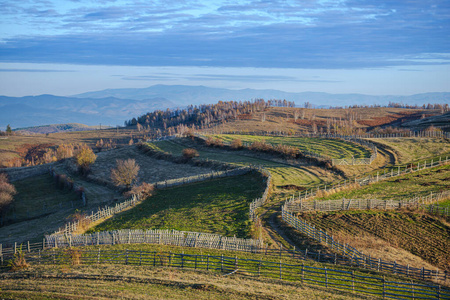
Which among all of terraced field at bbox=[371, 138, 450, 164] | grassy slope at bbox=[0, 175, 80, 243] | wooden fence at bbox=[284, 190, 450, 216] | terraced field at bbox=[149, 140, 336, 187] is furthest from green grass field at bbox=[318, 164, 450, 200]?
grassy slope at bbox=[0, 175, 80, 243]

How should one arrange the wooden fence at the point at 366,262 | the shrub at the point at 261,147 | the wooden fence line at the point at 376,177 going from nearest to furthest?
1. the wooden fence at the point at 366,262
2. the wooden fence line at the point at 376,177
3. the shrub at the point at 261,147

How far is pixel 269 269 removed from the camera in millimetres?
26297

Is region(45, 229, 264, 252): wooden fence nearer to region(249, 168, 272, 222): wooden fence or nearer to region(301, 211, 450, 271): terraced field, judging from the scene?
region(249, 168, 272, 222): wooden fence

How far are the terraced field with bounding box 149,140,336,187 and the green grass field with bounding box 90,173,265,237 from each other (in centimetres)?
533

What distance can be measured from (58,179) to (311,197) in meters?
55.3

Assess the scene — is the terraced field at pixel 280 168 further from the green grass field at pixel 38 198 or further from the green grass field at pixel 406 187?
the green grass field at pixel 38 198

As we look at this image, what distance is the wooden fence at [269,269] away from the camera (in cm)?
2327

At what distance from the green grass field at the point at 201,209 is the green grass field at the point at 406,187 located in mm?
11313

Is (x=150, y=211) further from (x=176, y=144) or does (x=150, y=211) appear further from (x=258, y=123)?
(x=258, y=123)

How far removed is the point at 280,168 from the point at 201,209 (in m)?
25.2

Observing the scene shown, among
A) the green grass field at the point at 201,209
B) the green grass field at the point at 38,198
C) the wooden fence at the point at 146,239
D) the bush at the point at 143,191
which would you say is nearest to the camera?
the wooden fence at the point at 146,239

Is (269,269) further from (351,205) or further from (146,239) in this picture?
(351,205)

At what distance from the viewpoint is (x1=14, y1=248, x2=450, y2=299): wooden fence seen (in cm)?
2327

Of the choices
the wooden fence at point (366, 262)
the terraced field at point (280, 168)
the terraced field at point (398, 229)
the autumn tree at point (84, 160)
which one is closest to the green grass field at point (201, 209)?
the terraced field at point (280, 168)
